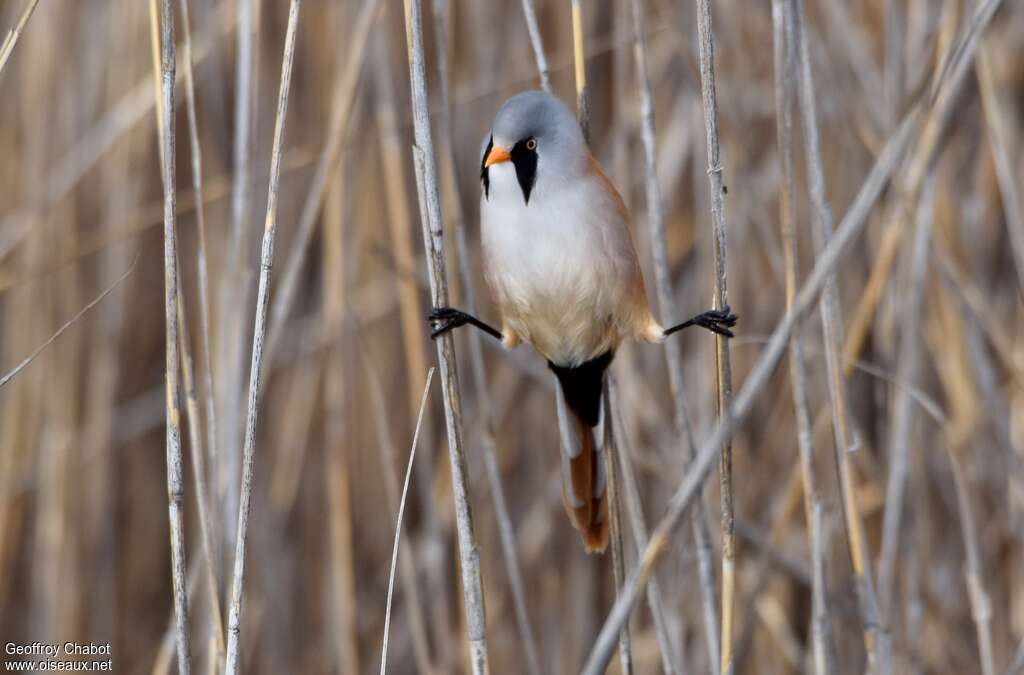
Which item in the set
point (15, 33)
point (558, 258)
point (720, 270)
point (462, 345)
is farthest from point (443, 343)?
point (462, 345)

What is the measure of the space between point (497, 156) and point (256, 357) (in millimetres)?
380

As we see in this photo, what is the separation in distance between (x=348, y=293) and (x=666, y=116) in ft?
2.89

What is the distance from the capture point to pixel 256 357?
105cm

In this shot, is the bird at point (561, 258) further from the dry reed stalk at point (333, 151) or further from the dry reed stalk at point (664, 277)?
the dry reed stalk at point (333, 151)

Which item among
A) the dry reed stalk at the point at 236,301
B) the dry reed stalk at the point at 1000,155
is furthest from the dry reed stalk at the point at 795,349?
the dry reed stalk at the point at 236,301

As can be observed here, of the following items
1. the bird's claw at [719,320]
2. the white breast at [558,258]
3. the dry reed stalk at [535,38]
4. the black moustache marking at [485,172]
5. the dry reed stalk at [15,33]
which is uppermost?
the dry reed stalk at [535,38]

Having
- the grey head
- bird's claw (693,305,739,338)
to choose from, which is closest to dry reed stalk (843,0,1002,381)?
bird's claw (693,305,739,338)

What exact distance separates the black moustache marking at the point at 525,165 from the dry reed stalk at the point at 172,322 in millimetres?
395

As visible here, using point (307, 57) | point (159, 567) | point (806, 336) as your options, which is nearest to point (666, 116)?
point (806, 336)

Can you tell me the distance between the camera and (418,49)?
1099 mm

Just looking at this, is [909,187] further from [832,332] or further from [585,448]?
[585,448]

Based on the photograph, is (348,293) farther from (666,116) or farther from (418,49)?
(666,116)

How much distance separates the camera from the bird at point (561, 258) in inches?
49.6

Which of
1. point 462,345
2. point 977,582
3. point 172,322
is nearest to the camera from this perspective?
point 172,322
